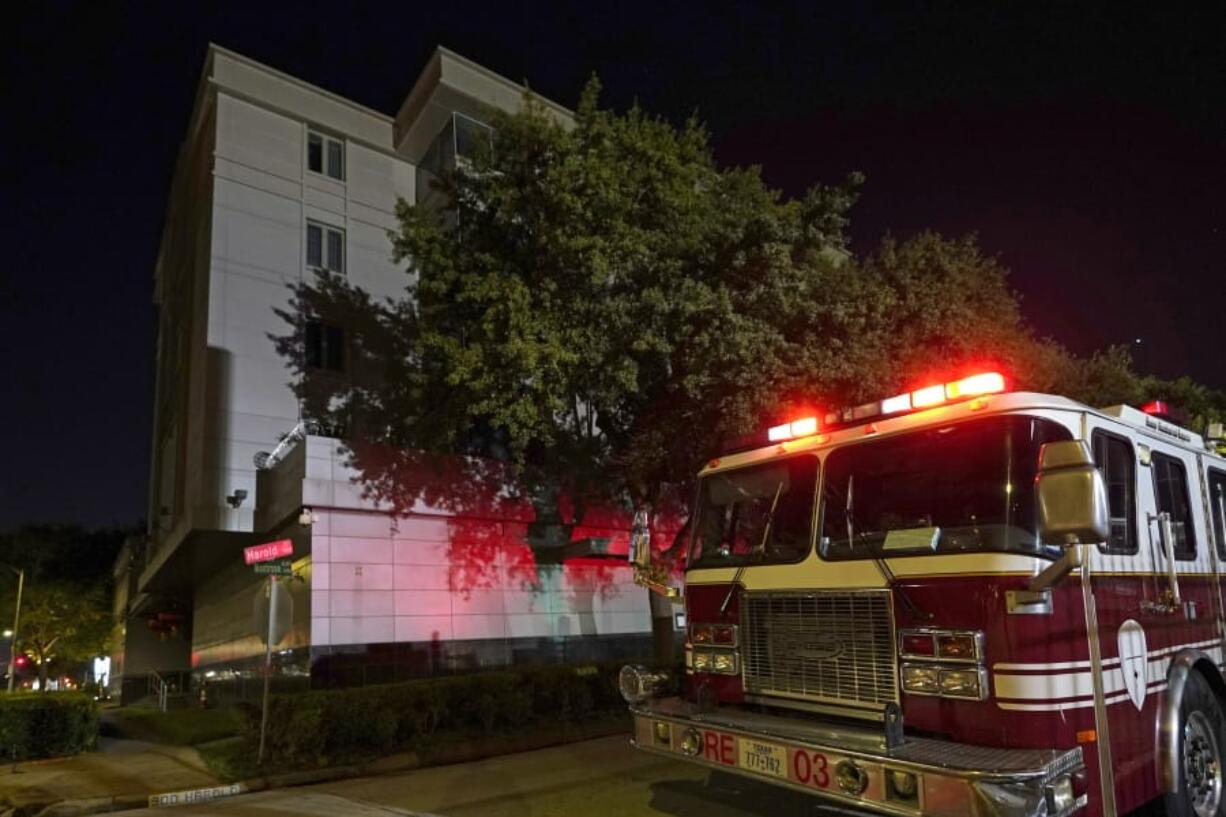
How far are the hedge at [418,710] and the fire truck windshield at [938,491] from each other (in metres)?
8.41

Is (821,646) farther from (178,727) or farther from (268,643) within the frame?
(178,727)

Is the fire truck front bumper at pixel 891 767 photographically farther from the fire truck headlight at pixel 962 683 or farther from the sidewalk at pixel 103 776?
the sidewalk at pixel 103 776

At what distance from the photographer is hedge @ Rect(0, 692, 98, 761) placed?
13.6 metres

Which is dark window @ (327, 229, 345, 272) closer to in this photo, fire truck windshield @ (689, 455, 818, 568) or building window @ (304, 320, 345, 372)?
building window @ (304, 320, 345, 372)

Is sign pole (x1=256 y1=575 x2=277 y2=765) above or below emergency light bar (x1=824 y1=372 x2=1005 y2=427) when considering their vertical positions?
below

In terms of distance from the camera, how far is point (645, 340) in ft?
42.5

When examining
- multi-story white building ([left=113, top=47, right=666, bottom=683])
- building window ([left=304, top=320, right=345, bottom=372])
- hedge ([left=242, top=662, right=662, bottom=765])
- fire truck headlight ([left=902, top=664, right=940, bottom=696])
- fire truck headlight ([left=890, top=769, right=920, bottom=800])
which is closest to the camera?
fire truck headlight ([left=890, top=769, right=920, bottom=800])

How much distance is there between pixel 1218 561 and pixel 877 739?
143 inches

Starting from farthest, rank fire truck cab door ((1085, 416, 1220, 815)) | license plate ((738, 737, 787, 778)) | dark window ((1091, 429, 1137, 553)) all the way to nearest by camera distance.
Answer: dark window ((1091, 429, 1137, 553)), license plate ((738, 737, 787, 778)), fire truck cab door ((1085, 416, 1220, 815))

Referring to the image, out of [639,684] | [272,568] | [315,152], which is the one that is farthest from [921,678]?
[315,152]

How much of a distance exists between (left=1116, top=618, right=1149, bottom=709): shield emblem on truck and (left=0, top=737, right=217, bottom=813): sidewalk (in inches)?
398

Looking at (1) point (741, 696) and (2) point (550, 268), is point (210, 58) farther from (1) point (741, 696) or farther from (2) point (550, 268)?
(1) point (741, 696)

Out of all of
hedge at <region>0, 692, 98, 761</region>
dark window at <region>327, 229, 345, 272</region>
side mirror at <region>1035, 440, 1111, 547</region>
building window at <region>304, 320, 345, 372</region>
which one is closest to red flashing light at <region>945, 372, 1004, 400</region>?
side mirror at <region>1035, 440, 1111, 547</region>

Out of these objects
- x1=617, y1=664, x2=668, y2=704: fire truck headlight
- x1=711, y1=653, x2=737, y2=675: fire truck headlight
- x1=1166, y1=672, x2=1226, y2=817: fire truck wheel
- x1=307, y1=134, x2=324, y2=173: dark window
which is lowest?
x1=1166, y1=672, x2=1226, y2=817: fire truck wheel
